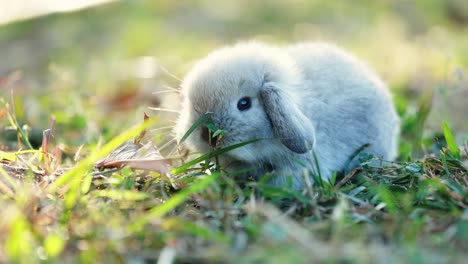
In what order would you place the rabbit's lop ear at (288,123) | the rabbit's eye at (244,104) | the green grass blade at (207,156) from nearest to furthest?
1. the green grass blade at (207,156)
2. the rabbit's lop ear at (288,123)
3. the rabbit's eye at (244,104)

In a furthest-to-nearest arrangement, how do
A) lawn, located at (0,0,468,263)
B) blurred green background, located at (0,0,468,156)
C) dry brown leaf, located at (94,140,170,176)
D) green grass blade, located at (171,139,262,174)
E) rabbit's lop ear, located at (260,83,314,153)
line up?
blurred green background, located at (0,0,468,156) < rabbit's lop ear, located at (260,83,314,153) < green grass blade, located at (171,139,262,174) < dry brown leaf, located at (94,140,170,176) < lawn, located at (0,0,468,263)

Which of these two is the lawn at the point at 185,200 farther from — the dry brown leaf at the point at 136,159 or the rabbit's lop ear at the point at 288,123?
the rabbit's lop ear at the point at 288,123

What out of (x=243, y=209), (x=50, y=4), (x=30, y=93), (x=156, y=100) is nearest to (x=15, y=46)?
(x=50, y=4)

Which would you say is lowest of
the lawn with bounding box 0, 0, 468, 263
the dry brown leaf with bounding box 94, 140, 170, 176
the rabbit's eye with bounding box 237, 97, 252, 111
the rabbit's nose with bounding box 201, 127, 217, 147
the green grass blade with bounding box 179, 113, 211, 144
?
the lawn with bounding box 0, 0, 468, 263

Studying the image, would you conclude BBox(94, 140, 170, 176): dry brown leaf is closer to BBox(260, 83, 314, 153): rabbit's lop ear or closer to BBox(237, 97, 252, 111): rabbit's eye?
BBox(237, 97, 252, 111): rabbit's eye

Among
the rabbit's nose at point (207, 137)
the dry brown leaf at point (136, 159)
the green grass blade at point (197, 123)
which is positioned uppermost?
the green grass blade at point (197, 123)

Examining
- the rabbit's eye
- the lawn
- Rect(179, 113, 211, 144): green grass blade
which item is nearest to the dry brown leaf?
the lawn

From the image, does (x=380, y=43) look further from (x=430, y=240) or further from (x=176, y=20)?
(x=430, y=240)

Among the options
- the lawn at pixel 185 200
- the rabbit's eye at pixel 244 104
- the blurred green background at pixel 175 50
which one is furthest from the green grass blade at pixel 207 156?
the blurred green background at pixel 175 50
